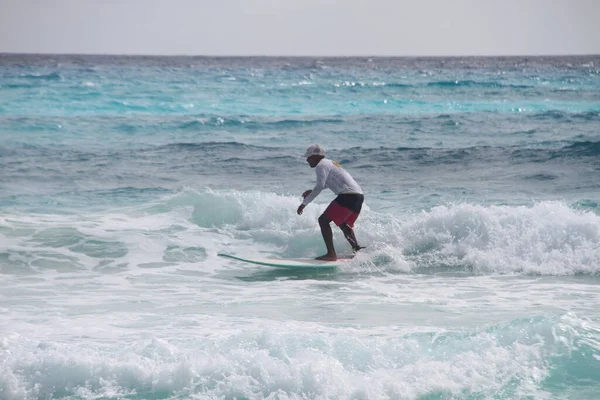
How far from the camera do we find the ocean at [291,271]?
597 cm

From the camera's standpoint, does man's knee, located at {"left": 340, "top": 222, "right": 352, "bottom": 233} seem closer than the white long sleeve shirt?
No

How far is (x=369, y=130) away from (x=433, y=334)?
1920cm

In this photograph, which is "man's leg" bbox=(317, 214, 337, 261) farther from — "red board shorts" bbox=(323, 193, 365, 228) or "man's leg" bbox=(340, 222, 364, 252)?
"man's leg" bbox=(340, 222, 364, 252)

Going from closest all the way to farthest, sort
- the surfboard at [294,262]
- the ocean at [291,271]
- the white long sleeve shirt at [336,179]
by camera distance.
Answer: the ocean at [291,271] < the white long sleeve shirt at [336,179] < the surfboard at [294,262]

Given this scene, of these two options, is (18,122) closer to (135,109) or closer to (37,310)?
(135,109)

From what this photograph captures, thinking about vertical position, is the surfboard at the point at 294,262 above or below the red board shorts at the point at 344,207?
below

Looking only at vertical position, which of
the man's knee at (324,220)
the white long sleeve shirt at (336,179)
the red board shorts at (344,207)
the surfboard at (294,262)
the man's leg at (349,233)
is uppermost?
the white long sleeve shirt at (336,179)

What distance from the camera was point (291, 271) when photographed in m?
9.95

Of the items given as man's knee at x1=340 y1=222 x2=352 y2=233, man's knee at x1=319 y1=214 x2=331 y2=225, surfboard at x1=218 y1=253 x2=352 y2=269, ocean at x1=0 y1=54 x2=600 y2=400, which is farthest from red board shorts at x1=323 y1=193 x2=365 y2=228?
ocean at x1=0 y1=54 x2=600 y2=400

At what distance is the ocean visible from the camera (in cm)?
597

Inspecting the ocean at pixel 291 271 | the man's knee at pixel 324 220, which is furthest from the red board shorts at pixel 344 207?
the ocean at pixel 291 271

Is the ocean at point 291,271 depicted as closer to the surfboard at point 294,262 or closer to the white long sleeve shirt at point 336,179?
the surfboard at point 294,262

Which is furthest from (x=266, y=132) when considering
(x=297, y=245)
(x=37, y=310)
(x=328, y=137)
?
(x=37, y=310)

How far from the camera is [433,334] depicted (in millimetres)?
→ 6734
